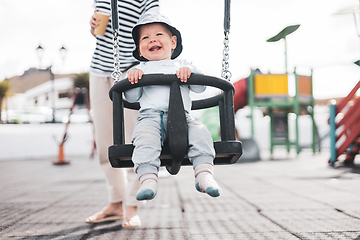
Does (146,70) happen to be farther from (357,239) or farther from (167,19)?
(357,239)

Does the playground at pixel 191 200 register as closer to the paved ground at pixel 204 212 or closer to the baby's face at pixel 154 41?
the paved ground at pixel 204 212

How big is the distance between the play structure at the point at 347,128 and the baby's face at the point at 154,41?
17.4 feet

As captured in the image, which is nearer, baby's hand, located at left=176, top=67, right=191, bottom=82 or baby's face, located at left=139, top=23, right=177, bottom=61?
baby's hand, located at left=176, top=67, right=191, bottom=82

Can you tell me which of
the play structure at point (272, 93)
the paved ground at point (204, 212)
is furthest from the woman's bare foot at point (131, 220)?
the play structure at point (272, 93)

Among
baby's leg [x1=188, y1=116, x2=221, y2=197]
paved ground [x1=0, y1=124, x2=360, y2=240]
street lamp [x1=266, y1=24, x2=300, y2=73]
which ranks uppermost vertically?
street lamp [x1=266, y1=24, x2=300, y2=73]

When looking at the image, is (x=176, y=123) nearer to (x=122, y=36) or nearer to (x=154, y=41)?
(x=154, y=41)

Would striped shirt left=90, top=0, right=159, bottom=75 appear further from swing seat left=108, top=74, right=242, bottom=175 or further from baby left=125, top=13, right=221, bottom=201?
swing seat left=108, top=74, right=242, bottom=175

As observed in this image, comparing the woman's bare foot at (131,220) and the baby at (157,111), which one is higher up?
the baby at (157,111)

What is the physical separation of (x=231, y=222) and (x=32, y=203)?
1.79 m

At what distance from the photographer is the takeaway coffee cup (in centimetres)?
186

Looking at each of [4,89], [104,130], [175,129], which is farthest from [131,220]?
[4,89]

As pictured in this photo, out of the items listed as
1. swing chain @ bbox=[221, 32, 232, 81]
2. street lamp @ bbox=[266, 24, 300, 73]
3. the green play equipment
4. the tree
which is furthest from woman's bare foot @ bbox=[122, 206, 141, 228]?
the tree

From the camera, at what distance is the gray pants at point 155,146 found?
4.21ft

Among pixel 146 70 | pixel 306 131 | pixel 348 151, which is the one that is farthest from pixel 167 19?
pixel 306 131
